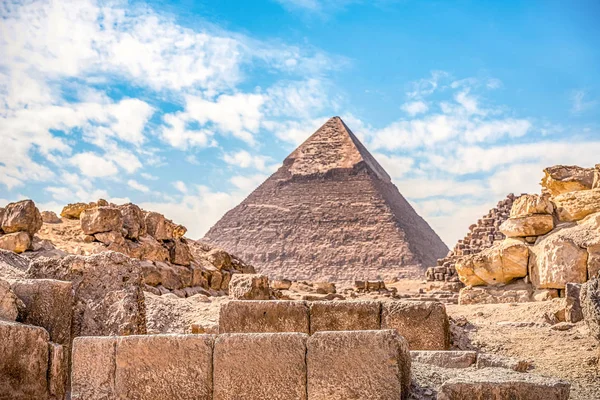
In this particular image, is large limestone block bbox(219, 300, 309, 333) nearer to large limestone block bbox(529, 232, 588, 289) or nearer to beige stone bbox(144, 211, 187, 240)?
large limestone block bbox(529, 232, 588, 289)

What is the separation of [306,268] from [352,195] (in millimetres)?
17133

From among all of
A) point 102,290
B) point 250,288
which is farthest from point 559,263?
point 102,290

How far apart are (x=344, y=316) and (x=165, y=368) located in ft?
4.96

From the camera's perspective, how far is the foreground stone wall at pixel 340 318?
4801 mm

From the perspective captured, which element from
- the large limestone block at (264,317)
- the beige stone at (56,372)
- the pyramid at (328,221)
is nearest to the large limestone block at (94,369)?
the beige stone at (56,372)

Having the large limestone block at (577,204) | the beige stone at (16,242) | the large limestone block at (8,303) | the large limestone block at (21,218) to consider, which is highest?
the large limestone block at (21,218)

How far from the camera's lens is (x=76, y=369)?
376 centimetres

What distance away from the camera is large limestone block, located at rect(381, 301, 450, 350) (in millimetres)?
4910

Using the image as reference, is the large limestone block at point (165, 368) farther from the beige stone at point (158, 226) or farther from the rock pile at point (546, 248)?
the beige stone at point (158, 226)

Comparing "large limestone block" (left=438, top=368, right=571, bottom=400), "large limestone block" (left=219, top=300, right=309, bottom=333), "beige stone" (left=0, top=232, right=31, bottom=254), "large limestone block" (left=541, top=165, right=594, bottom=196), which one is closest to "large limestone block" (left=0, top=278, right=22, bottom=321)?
"large limestone block" (left=219, top=300, right=309, bottom=333)

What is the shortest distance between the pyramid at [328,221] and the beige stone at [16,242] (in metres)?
95.5

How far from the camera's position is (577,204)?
8805mm

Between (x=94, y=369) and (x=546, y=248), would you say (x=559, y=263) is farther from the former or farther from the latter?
(x=94, y=369)

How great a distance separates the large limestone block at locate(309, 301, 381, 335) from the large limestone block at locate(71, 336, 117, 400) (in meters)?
1.49
